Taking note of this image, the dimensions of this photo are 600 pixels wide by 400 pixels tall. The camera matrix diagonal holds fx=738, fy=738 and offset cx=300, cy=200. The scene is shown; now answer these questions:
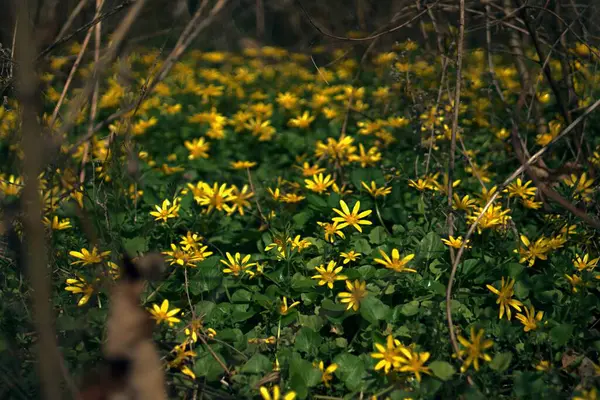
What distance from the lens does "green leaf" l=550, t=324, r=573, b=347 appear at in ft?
6.47

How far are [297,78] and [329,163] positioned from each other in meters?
2.37

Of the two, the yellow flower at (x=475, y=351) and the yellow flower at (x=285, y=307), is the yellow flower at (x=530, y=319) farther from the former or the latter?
the yellow flower at (x=285, y=307)

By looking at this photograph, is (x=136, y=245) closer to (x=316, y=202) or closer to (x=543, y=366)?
(x=316, y=202)

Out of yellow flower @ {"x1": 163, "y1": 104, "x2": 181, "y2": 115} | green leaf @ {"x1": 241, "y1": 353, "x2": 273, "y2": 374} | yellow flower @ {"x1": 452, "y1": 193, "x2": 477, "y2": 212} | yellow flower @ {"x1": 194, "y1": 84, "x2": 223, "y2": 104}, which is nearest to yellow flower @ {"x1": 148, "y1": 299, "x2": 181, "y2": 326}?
green leaf @ {"x1": 241, "y1": 353, "x2": 273, "y2": 374}

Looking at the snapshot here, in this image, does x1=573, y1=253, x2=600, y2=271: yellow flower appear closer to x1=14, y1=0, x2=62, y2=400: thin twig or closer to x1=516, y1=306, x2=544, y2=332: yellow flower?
x1=516, y1=306, x2=544, y2=332: yellow flower

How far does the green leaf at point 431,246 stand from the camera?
2.30 metres

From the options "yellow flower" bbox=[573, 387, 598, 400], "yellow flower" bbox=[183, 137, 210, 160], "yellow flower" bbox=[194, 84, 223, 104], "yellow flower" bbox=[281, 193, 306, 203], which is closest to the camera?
"yellow flower" bbox=[573, 387, 598, 400]

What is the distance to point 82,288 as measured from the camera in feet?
7.07

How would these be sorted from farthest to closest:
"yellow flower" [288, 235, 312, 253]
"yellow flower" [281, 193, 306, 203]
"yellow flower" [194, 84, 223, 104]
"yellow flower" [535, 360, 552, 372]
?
"yellow flower" [194, 84, 223, 104] → "yellow flower" [281, 193, 306, 203] → "yellow flower" [288, 235, 312, 253] → "yellow flower" [535, 360, 552, 372]

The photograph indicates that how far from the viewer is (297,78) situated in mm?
5500

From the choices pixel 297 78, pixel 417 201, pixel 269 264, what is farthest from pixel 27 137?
pixel 297 78

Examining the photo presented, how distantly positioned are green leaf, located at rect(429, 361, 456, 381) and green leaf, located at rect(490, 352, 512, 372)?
0.39 feet

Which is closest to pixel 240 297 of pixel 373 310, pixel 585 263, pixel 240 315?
pixel 240 315

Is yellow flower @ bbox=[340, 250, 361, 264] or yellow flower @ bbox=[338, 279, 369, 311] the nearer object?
yellow flower @ bbox=[338, 279, 369, 311]
